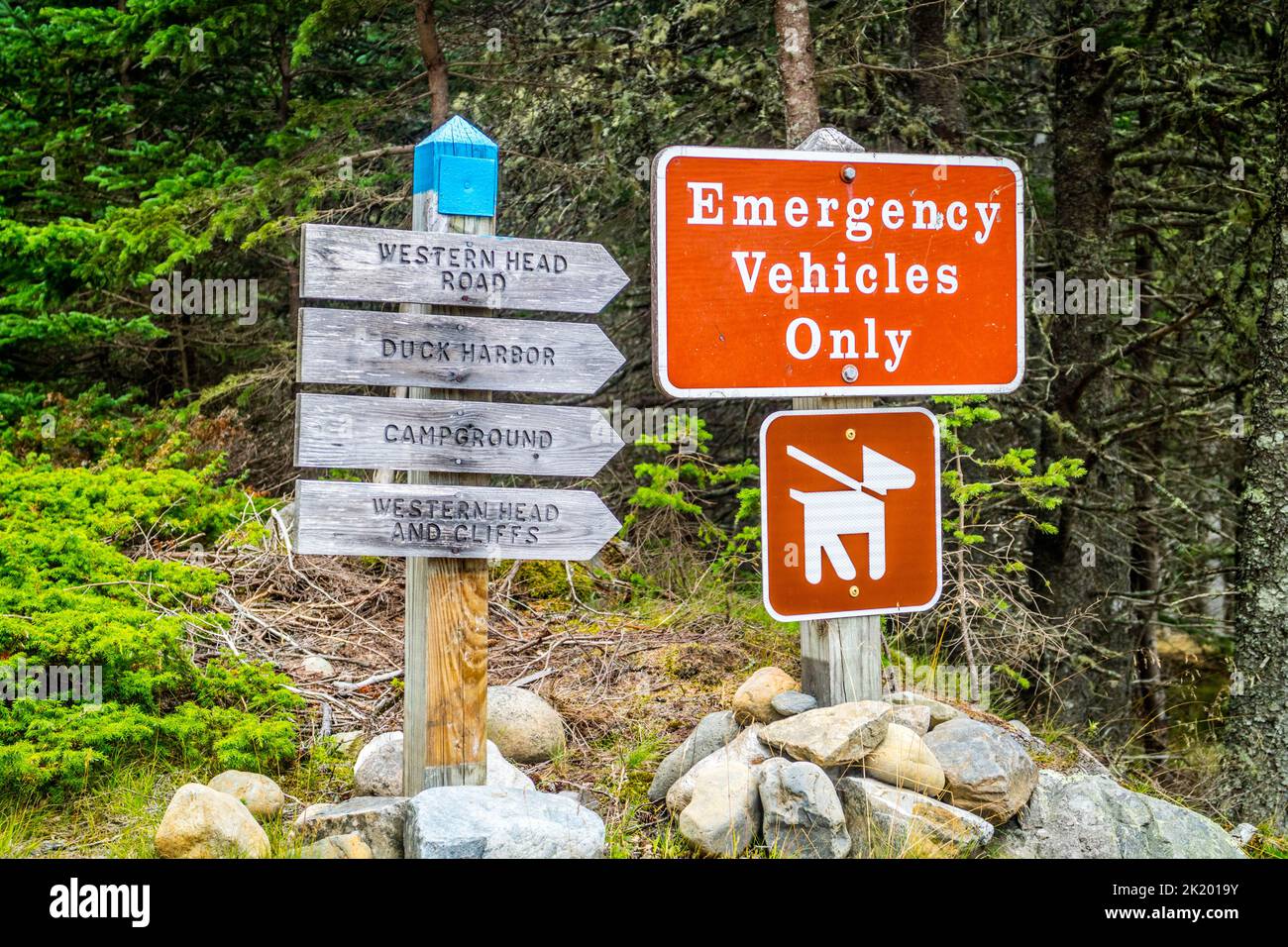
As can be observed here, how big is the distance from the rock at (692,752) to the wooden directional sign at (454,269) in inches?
71.6

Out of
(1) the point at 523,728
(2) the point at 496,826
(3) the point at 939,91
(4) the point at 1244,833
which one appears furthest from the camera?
(3) the point at 939,91

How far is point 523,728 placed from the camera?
5.13 metres

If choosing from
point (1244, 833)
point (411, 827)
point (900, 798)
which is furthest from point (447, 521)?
point (1244, 833)

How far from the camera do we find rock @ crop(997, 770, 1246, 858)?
4.19m

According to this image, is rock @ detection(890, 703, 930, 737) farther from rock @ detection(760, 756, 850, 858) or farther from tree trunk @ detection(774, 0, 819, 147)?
tree trunk @ detection(774, 0, 819, 147)

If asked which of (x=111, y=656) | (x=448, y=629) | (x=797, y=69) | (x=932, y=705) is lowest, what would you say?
(x=932, y=705)

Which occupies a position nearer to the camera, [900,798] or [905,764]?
[900,798]

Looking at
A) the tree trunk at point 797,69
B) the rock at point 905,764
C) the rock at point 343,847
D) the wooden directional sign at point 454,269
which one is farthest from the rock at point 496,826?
the tree trunk at point 797,69

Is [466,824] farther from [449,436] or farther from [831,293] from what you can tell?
[831,293]

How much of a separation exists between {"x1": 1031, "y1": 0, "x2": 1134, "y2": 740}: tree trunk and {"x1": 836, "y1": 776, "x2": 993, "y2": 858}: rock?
226 inches

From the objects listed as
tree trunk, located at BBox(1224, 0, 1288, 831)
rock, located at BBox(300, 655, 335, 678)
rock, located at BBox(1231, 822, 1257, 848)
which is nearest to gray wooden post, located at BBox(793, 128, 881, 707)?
rock, located at BBox(1231, 822, 1257, 848)

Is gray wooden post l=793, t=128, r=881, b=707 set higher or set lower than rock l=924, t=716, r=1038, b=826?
higher

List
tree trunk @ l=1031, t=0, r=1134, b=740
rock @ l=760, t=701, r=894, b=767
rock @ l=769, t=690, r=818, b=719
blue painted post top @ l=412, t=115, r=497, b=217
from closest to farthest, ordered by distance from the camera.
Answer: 1. rock @ l=760, t=701, r=894, b=767
2. blue painted post top @ l=412, t=115, r=497, b=217
3. rock @ l=769, t=690, r=818, b=719
4. tree trunk @ l=1031, t=0, r=1134, b=740

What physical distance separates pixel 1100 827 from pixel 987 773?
49 centimetres
